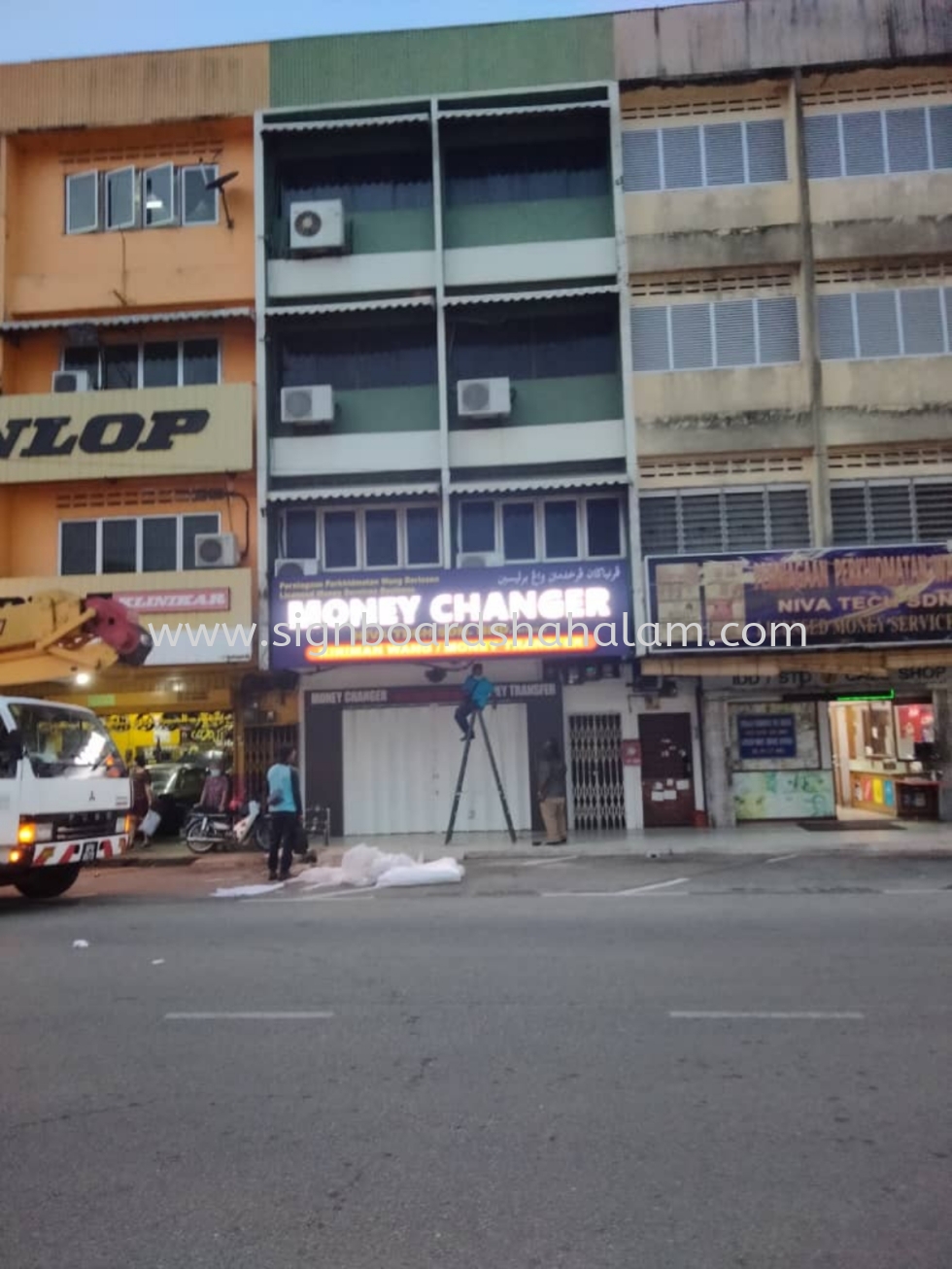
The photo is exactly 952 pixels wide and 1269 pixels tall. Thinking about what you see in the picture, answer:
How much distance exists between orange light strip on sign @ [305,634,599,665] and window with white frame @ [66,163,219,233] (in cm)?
929

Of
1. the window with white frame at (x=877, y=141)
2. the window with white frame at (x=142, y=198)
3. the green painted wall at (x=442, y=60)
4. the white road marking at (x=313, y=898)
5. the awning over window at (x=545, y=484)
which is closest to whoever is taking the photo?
the white road marking at (x=313, y=898)

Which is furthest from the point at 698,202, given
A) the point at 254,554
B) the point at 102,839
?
the point at 102,839

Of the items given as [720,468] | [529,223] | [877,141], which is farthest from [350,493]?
[877,141]

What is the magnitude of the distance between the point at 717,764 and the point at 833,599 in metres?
3.63

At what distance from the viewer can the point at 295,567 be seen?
18469mm

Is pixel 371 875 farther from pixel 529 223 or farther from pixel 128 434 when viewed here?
pixel 529 223

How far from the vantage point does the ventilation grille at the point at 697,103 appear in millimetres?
19375

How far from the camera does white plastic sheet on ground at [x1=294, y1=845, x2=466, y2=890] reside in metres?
12.4

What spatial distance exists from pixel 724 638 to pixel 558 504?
419 cm

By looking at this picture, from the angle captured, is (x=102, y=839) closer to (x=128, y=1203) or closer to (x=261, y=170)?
(x=128, y=1203)

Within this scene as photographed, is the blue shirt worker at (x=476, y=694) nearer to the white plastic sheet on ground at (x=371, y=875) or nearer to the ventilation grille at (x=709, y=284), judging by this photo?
the white plastic sheet on ground at (x=371, y=875)

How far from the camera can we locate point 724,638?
17344 millimetres

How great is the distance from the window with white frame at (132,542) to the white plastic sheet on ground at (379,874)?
843 cm

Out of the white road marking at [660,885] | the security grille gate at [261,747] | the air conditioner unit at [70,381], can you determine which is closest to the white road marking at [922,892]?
the white road marking at [660,885]
